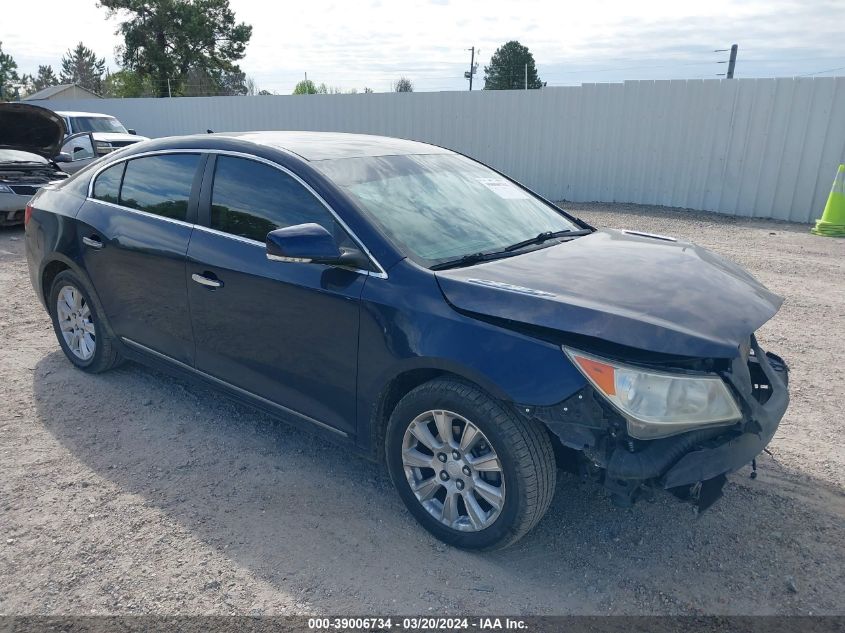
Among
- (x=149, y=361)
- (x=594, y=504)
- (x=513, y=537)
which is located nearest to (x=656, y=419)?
(x=513, y=537)

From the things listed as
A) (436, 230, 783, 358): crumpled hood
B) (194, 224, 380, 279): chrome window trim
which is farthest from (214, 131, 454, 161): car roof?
(436, 230, 783, 358): crumpled hood

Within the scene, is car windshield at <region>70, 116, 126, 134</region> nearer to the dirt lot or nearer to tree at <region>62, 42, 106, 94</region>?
the dirt lot

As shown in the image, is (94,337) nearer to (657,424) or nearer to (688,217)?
(657,424)

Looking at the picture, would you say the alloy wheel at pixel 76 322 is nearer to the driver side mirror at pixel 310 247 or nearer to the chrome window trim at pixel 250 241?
the chrome window trim at pixel 250 241

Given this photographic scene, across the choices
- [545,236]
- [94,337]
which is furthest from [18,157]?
[545,236]

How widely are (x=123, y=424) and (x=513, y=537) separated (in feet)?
8.73

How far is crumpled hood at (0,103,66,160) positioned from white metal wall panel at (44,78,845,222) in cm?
870

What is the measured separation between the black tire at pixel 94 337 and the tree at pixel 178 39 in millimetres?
45271

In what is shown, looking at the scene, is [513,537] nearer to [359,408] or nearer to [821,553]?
[359,408]

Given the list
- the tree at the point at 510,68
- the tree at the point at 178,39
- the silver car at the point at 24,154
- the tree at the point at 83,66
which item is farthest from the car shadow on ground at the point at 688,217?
the tree at the point at 83,66

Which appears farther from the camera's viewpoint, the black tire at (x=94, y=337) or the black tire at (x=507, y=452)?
the black tire at (x=94, y=337)

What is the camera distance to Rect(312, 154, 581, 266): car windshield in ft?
10.5

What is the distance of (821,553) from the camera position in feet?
9.55

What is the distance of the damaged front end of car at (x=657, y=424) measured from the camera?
8.07 ft
